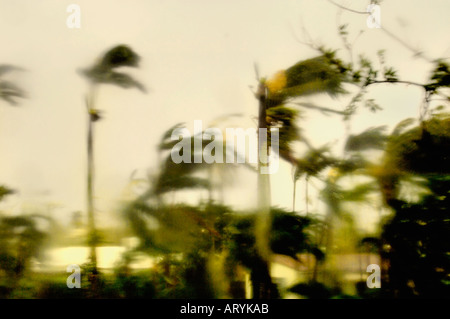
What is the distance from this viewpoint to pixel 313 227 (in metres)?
4.47

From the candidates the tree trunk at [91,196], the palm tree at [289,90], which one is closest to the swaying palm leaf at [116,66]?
the tree trunk at [91,196]

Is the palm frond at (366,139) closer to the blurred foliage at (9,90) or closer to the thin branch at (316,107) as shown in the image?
the thin branch at (316,107)

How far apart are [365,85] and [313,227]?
1.63m

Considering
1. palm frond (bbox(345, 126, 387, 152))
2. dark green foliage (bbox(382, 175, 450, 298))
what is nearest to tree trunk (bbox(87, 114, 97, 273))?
palm frond (bbox(345, 126, 387, 152))

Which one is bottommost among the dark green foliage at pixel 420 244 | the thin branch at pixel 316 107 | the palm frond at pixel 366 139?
the dark green foliage at pixel 420 244

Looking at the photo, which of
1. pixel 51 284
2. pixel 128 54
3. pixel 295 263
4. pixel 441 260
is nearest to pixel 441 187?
pixel 441 260

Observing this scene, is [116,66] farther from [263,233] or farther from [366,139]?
[366,139]

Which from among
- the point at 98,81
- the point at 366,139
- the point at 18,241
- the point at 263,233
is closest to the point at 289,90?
the point at 366,139

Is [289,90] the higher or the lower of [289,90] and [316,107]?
the higher

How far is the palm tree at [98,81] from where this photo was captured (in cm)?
441

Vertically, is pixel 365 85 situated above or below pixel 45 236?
above

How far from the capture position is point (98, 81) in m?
4.57
